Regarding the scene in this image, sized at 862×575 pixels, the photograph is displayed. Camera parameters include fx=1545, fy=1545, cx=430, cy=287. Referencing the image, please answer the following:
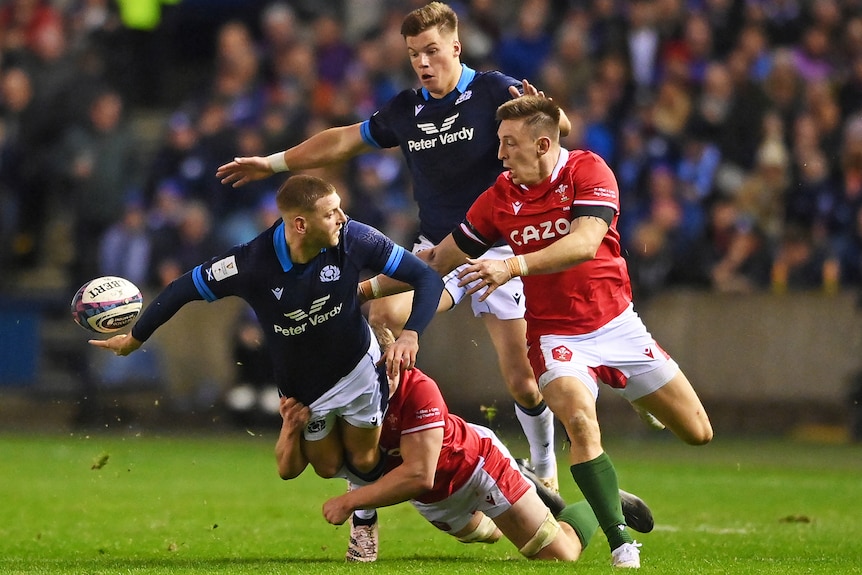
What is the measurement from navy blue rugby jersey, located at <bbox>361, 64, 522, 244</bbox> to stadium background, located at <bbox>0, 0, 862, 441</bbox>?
6207 mm

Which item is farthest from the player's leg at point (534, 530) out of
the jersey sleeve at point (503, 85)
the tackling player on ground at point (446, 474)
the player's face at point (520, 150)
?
the jersey sleeve at point (503, 85)

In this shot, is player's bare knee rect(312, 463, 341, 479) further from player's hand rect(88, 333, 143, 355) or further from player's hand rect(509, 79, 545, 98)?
player's hand rect(509, 79, 545, 98)

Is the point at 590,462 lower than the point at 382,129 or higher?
lower

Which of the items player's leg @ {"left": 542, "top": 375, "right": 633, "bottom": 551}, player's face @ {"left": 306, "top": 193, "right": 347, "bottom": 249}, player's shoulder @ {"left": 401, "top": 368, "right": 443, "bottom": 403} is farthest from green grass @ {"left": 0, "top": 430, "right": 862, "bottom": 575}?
player's face @ {"left": 306, "top": 193, "right": 347, "bottom": 249}

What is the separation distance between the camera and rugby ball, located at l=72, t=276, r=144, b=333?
890cm

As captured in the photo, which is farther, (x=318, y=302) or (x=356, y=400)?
(x=356, y=400)

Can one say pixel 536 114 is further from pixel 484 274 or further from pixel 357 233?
pixel 357 233

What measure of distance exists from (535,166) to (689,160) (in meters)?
8.59

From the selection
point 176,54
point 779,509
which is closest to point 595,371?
point 779,509

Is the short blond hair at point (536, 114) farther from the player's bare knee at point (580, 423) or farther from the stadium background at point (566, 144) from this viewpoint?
the stadium background at point (566, 144)

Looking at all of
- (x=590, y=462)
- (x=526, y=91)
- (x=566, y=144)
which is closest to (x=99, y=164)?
(x=566, y=144)

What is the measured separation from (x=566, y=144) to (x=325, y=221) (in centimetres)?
938

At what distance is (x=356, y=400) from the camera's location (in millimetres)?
8727

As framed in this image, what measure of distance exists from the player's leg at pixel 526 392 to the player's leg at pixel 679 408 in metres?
1.24
